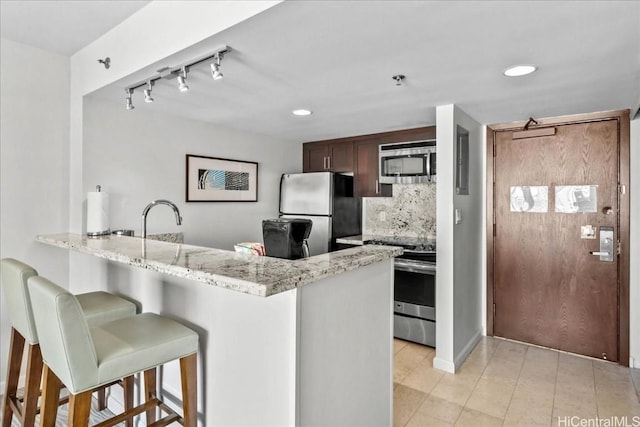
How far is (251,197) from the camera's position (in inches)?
155

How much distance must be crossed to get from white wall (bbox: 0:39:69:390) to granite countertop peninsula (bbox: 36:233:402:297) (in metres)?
0.76

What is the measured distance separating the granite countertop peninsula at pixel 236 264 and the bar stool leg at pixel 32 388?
20.8 inches

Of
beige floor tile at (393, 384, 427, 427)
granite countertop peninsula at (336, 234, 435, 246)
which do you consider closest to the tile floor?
beige floor tile at (393, 384, 427, 427)

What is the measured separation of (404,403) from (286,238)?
155 cm

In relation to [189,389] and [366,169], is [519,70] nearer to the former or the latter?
[366,169]

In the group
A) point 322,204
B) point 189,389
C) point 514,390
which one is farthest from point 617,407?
point 322,204

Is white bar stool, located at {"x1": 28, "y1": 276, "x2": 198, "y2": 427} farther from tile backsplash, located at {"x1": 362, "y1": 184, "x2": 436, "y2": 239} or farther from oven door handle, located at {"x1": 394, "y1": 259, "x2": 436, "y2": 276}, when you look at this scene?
tile backsplash, located at {"x1": 362, "y1": 184, "x2": 436, "y2": 239}

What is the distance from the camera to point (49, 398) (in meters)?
1.43

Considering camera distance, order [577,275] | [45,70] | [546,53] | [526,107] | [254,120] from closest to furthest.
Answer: [546,53]
[45,70]
[526,107]
[577,275]
[254,120]

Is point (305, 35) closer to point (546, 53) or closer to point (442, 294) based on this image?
point (546, 53)

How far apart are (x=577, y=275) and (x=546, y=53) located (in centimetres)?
218

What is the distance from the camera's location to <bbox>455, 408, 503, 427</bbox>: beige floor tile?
213 centimetres

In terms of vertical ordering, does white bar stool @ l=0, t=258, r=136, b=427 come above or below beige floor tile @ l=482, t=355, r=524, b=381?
above

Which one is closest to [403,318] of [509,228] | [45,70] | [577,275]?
[509,228]
